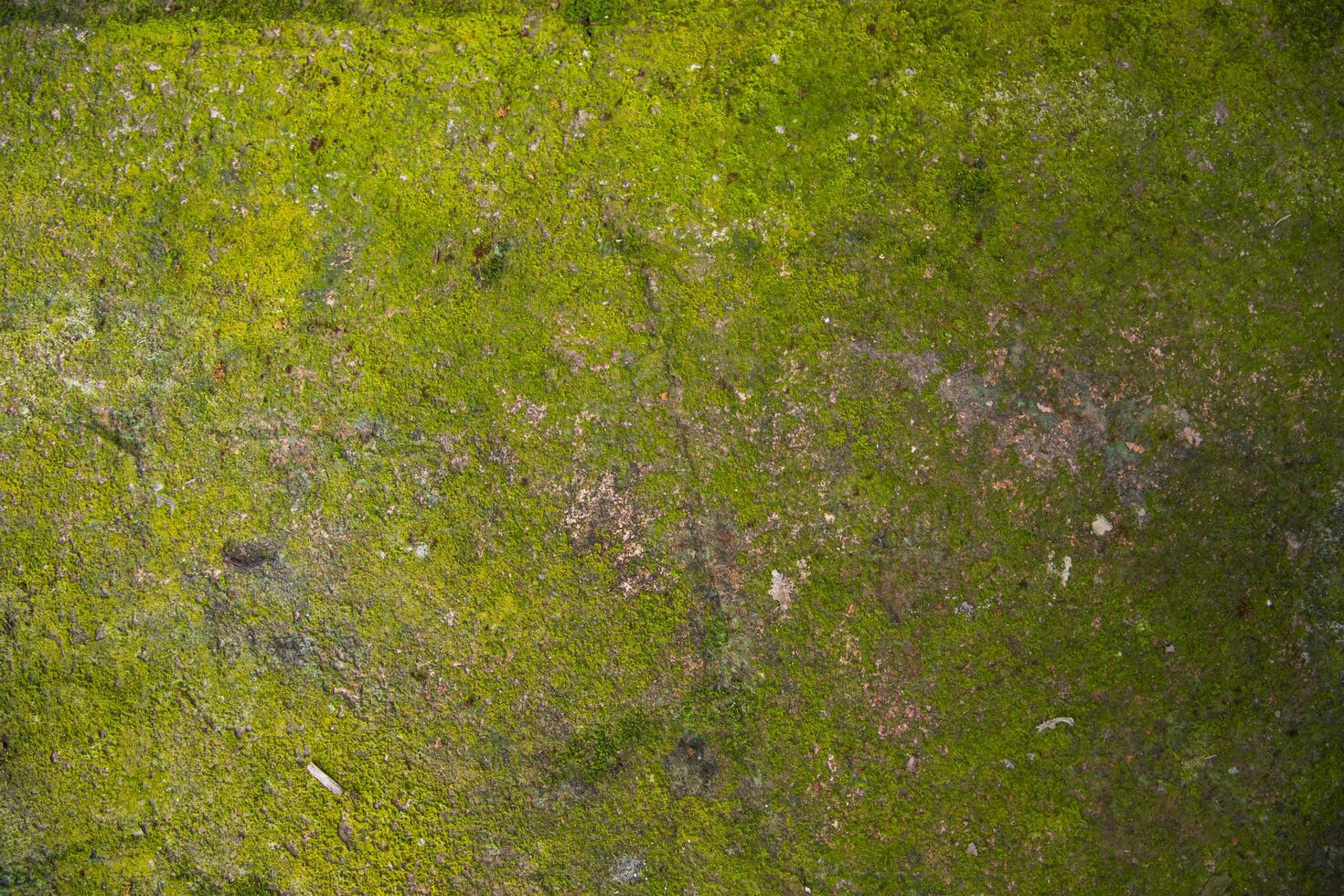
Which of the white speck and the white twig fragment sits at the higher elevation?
the white speck

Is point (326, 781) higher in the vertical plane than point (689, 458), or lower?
lower

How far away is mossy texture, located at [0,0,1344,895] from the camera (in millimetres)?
3613

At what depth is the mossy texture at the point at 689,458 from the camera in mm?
3613

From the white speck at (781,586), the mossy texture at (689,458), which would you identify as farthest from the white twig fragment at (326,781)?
the white speck at (781,586)

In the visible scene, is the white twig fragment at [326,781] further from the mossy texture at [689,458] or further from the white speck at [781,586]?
the white speck at [781,586]

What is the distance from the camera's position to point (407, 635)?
365 cm

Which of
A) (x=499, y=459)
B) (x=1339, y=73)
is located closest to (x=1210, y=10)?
(x=1339, y=73)

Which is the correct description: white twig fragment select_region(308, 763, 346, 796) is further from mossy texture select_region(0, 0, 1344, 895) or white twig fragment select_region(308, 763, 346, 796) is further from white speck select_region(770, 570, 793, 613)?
white speck select_region(770, 570, 793, 613)

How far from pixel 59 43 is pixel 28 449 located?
2014 millimetres

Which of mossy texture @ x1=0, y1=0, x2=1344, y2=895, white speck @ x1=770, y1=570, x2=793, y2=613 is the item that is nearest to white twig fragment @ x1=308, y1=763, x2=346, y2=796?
mossy texture @ x1=0, y1=0, x2=1344, y2=895

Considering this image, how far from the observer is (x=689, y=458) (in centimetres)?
364

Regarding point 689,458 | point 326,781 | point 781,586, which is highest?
point 689,458

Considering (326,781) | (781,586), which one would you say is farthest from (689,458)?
(326,781)

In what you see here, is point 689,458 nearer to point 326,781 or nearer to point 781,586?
point 781,586
